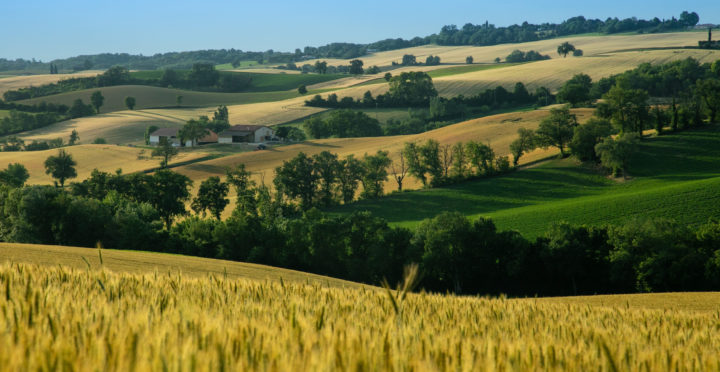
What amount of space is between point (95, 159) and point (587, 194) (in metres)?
73.2

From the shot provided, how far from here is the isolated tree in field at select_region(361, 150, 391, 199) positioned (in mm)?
69062

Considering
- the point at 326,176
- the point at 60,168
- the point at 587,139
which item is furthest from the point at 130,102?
the point at 587,139

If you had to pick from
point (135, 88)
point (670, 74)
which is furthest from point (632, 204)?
point (135, 88)

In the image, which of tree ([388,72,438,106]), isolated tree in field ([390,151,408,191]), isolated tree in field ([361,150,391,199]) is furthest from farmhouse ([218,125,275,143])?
isolated tree in field ([361,150,391,199])

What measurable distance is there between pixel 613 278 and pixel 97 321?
43234 millimetres

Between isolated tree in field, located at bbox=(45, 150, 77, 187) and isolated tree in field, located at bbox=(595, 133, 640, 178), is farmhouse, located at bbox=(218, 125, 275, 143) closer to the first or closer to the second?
isolated tree in field, located at bbox=(45, 150, 77, 187)

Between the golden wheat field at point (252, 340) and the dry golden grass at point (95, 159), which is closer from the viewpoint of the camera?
the golden wheat field at point (252, 340)

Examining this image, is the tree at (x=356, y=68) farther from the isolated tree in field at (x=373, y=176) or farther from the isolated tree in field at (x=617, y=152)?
the isolated tree in field at (x=617, y=152)

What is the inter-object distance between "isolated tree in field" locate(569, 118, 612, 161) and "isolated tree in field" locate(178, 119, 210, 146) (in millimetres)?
66195

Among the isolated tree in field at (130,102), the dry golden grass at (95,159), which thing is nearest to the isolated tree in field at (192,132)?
the dry golden grass at (95,159)

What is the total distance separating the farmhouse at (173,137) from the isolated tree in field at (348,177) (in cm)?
4940

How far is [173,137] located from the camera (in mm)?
112000

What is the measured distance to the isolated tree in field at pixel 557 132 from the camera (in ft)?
245

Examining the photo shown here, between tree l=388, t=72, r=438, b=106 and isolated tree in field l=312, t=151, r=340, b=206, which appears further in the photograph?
tree l=388, t=72, r=438, b=106
